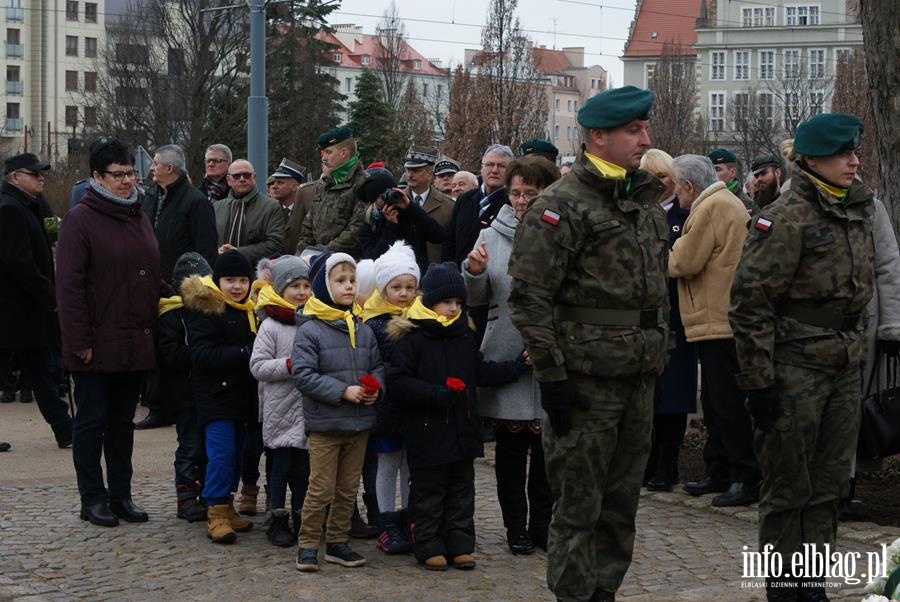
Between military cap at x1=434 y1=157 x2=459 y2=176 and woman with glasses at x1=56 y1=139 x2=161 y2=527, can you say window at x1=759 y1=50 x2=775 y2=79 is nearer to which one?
military cap at x1=434 y1=157 x2=459 y2=176

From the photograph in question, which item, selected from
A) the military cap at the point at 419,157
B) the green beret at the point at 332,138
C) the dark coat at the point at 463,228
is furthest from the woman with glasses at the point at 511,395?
the military cap at the point at 419,157

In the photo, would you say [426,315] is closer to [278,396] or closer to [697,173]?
[278,396]

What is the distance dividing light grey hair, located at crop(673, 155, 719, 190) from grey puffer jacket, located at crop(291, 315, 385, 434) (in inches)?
108

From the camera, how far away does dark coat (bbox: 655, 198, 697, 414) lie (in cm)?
902

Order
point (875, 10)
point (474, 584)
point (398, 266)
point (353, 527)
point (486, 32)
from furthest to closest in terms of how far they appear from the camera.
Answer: point (486, 32), point (875, 10), point (353, 527), point (398, 266), point (474, 584)

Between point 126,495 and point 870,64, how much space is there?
551cm

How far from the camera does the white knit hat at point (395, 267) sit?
7.41 m

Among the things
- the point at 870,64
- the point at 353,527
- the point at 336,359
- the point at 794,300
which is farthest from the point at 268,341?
the point at 870,64

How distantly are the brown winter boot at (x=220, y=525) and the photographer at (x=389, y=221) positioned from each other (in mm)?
1998

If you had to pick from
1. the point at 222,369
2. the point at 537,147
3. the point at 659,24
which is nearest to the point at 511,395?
the point at 222,369

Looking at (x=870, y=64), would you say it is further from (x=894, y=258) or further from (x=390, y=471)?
(x=390, y=471)

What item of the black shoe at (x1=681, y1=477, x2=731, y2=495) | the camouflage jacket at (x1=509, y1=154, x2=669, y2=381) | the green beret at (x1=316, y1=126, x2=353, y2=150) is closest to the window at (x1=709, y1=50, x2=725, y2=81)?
the green beret at (x1=316, y1=126, x2=353, y2=150)

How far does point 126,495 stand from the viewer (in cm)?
834

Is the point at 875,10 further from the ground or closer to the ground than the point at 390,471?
further from the ground
